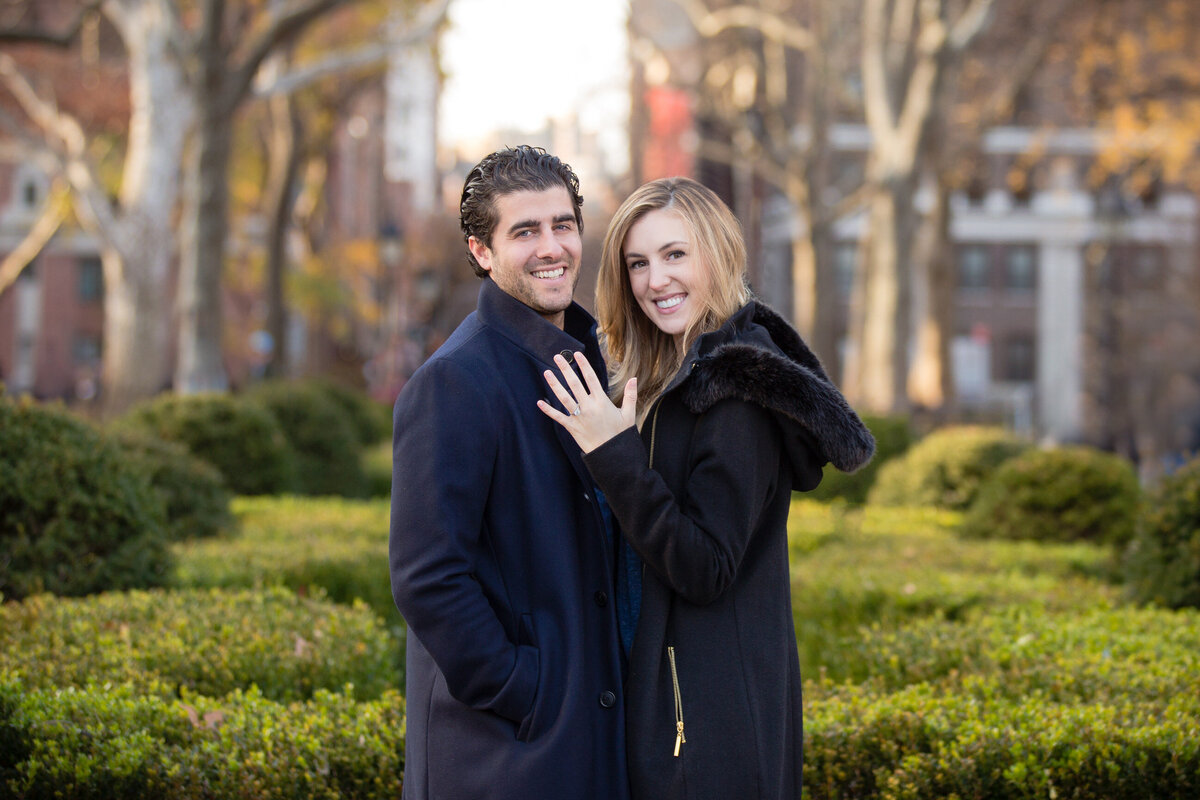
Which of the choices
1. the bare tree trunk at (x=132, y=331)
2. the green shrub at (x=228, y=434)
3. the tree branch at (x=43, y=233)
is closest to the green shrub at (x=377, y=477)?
the bare tree trunk at (x=132, y=331)

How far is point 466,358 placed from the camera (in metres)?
2.87

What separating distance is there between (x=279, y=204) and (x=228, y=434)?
11.9 m

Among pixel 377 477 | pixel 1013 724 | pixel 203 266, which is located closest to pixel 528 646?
pixel 1013 724

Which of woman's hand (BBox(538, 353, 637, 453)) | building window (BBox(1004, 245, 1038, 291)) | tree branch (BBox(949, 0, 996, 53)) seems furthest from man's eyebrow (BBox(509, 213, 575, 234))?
building window (BBox(1004, 245, 1038, 291))

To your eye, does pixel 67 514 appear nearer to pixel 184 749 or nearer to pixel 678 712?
pixel 184 749

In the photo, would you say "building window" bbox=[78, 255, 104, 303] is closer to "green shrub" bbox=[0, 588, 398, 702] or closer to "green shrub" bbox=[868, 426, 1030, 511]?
"green shrub" bbox=[868, 426, 1030, 511]

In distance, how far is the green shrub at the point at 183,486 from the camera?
300 inches

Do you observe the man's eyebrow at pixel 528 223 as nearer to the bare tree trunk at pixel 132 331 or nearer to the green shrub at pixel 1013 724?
the green shrub at pixel 1013 724

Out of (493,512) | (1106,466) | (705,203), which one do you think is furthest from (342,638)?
(1106,466)

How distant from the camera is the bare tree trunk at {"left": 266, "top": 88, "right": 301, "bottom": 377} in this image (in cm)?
2116

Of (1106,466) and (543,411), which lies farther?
(1106,466)

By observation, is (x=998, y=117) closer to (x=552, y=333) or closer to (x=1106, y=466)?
(x=1106, y=466)

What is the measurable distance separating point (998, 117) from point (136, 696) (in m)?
19.0

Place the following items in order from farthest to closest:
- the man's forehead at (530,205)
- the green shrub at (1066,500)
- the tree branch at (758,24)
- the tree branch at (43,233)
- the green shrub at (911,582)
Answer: the tree branch at (758,24) → the tree branch at (43,233) → the green shrub at (1066,500) → the green shrub at (911,582) → the man's forehead at (530,205)
